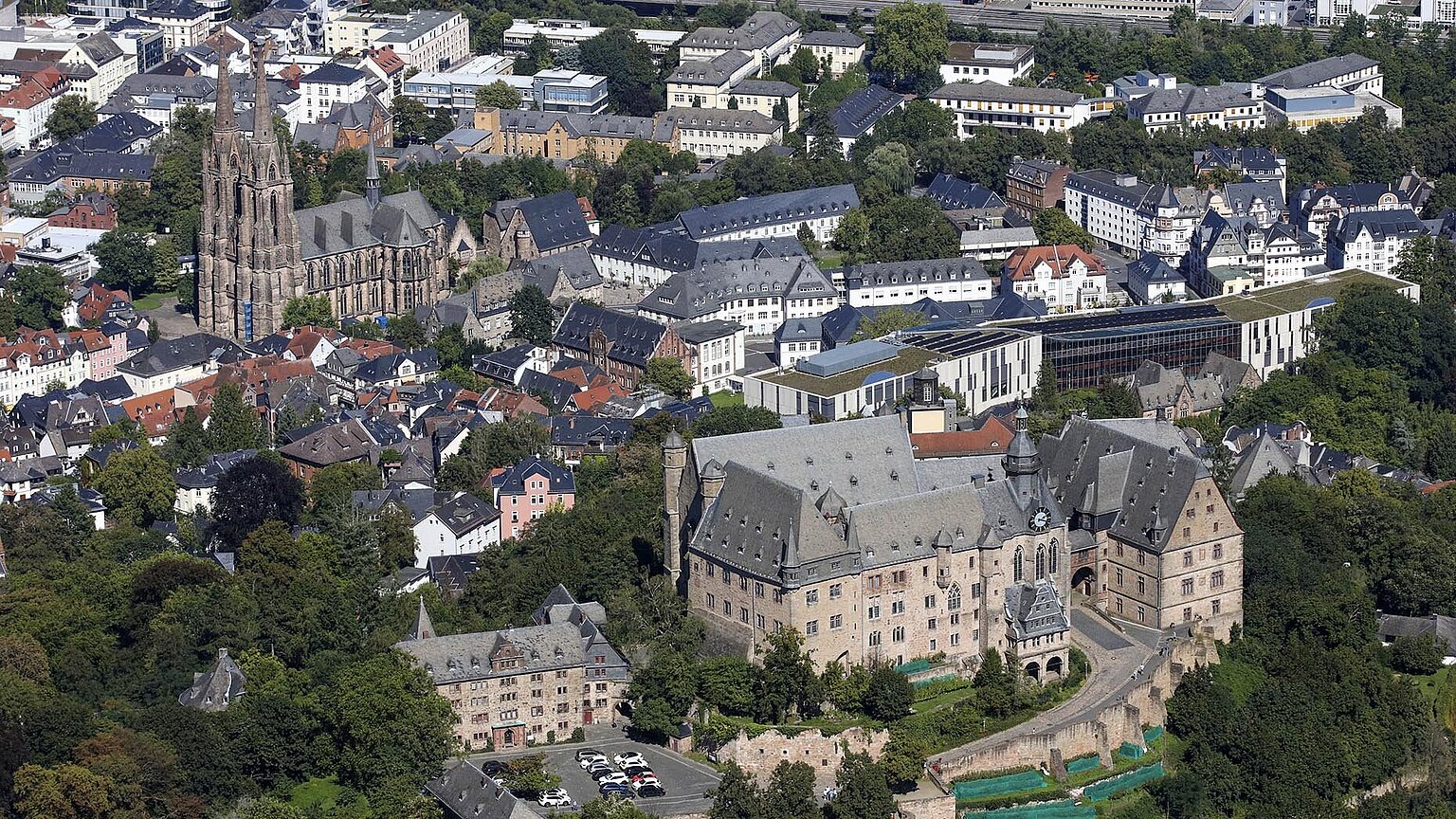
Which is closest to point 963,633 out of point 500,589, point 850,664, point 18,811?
point 850,664

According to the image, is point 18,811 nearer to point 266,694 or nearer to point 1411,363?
point 266,694

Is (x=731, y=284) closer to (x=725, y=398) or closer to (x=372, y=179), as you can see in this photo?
(x=725, y=398)

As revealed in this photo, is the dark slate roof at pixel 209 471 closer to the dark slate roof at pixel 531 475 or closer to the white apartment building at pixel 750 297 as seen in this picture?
the dark slate roof at pixel 531 475

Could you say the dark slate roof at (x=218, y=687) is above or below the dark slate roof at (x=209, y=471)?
above

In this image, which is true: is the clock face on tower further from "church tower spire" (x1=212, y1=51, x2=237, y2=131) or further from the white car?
"church tower spire" (x1=212, y1=51, x2=237, y2=131)

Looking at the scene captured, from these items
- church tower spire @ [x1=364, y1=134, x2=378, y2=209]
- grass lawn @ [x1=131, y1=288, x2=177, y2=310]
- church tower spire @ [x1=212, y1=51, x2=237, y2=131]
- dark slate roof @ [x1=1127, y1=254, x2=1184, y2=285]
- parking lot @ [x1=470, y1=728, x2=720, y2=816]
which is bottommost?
grass lawn @ [x1=131, y1=288, x2=177, y2=310]

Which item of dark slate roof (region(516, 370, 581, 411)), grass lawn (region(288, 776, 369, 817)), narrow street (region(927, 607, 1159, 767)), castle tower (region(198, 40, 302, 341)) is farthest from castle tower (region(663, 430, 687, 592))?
castle tower (region(198, 40, 302, 341))

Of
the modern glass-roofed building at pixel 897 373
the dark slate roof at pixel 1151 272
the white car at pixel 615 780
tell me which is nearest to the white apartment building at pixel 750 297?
the modern glass-roofed building at pixel 897 373
